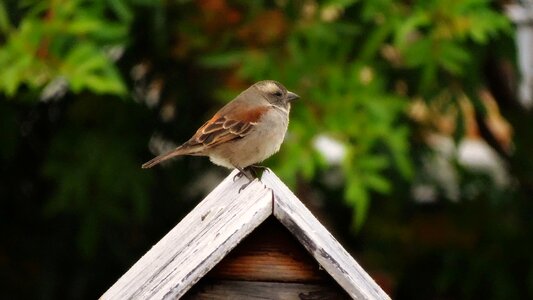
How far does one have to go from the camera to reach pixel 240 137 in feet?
16.6

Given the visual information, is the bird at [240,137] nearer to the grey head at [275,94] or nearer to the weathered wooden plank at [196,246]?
the grey head at [275,94]

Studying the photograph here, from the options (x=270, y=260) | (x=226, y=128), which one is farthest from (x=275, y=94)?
(x=270, y=260)

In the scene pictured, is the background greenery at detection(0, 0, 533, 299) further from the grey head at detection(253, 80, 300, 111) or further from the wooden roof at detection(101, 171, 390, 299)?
the wooden roof at detection(101, 171, 390, 299)

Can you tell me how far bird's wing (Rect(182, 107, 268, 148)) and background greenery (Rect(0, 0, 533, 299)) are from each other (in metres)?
1.19

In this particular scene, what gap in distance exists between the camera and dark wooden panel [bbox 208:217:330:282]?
9.89 feet

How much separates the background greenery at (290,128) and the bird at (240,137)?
119 centimetres

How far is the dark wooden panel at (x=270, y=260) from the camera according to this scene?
3.01 meters

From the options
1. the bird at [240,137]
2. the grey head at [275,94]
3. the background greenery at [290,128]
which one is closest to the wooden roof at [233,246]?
the bird at [240,137]

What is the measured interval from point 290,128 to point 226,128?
1509 millimetres

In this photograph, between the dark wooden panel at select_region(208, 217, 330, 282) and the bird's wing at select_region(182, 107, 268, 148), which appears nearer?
the dark wooden panel at select_region(208, 217, 330, 282)

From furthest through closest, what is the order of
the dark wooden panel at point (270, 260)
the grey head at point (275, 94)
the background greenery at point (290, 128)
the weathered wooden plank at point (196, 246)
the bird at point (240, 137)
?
the background greenery at point (290, 128) → the grey head at point (275, 94) → the bird at point (240, 137) → the dark wooden panel at point (270, 260) → the weathered wooden plank at point (196, 246)

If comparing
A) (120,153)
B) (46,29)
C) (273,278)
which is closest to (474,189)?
(120,153)

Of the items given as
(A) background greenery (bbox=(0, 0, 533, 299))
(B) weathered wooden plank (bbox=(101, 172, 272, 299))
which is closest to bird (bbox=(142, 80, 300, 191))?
(A) background greenery (bbox=(0, 0, 533, 299))

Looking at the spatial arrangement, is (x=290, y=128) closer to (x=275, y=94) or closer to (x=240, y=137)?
(x=275, y=94)
